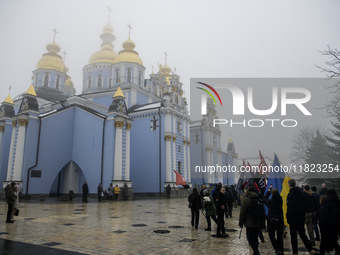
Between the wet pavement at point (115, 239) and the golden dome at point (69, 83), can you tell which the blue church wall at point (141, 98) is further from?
the wet pavement at point (115, 239)

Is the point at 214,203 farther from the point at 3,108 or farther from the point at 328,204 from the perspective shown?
the point at 3,108

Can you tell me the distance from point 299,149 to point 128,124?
2253 centimetres

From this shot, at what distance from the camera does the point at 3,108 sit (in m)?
28.7

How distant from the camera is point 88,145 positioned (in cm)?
2688

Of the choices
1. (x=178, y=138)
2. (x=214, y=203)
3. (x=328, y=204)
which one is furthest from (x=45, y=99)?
(x=328, y=204)

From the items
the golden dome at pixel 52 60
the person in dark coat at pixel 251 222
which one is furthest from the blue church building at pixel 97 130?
the person in dark coat at pixel 251 222

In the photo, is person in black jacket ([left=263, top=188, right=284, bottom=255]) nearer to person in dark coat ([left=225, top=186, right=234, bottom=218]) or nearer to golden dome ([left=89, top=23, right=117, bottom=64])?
person in dark coat ([left=225, top=186, right=234, bottom=218])

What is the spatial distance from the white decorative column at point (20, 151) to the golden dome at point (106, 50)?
68.1ft

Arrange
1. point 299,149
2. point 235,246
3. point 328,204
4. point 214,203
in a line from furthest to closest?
point 299,149
point 214,203
point 235,246
point 328,204

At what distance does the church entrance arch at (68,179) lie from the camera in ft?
91.0

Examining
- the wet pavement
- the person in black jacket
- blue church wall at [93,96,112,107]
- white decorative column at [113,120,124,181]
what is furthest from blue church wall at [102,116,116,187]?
the person in black jacket

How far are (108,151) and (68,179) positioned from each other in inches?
233

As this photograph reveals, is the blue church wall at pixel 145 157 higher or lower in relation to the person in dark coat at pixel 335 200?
higher

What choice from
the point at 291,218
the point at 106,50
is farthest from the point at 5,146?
the point at 291,218
